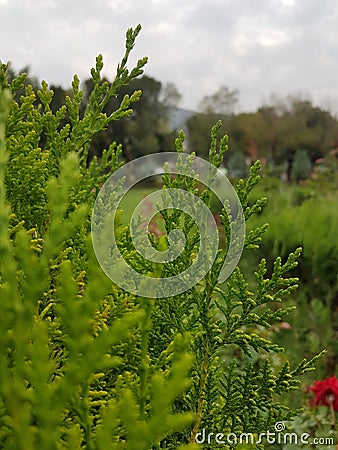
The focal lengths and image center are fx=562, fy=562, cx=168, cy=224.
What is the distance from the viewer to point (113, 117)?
91 cm

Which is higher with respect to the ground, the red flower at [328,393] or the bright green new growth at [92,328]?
the bright green new growth at [92,328]

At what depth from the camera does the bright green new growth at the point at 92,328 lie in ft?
1.37

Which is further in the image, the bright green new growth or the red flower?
the red flower

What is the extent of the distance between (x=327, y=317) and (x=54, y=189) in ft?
13.1

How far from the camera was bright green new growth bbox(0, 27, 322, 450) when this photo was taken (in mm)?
418

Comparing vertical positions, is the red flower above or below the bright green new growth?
below

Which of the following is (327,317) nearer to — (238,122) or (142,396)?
(142,396)

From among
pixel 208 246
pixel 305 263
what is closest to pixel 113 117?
pixel 208 246

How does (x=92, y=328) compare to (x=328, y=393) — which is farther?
(x=328, y=393)

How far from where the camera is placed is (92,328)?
49 centimetres

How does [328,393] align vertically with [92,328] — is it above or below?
below

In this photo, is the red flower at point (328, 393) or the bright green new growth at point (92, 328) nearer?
the bright green new growth at point (92, 328)

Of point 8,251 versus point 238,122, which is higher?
point 238,122

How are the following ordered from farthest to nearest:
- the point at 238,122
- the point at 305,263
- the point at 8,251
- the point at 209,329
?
the point at 238,122 < the point at 305,263 < the point at 209,329 < the point at 8,251
